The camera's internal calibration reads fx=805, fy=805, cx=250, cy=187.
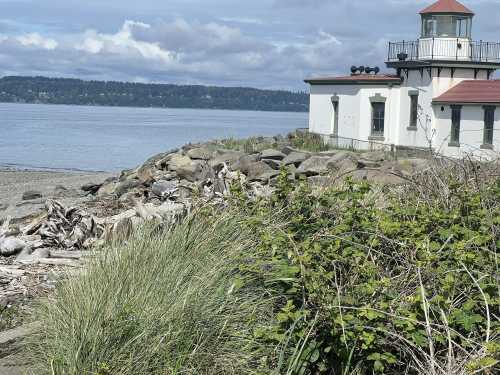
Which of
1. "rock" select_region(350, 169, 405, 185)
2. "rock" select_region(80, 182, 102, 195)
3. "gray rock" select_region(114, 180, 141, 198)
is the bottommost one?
"rock" select_region(80, 182, 102, 195)

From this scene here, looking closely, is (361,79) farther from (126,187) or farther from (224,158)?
(126,187)

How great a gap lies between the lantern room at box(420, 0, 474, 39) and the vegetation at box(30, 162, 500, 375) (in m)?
27.1

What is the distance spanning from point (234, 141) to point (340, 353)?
2439 cm

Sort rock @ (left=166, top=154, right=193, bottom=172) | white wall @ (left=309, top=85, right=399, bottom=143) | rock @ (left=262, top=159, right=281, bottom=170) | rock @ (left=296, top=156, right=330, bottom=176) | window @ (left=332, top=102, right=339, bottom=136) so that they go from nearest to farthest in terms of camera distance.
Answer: rock @ (left=296, top=156, right=330, bottom=176), rock @ (left=262, top=159, right=281, bottom=170), rock @ (left=166, top=154, right=193, bottom=172), white wall @ (left=309, top=85, right=399, bottom=143), window @ (left=332, top=102, right=339, bottom=136)

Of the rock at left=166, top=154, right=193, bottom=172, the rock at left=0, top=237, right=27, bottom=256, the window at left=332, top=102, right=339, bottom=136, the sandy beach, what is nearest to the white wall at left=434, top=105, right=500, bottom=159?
the window at left=332, top=102, right=339, bottom=136

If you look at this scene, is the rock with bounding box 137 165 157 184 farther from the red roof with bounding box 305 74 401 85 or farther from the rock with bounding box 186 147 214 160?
the red roof with bounding box 305 74 401 85

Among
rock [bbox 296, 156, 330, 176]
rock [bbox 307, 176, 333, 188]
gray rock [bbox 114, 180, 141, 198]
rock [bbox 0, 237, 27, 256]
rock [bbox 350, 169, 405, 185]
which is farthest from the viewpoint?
gray rock [bbox 114, 180, 141, 198]

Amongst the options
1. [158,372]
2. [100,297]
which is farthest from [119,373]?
[100,297]

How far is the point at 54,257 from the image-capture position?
9820 mm

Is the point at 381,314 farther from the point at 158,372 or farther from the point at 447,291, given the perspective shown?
the point at 158,372

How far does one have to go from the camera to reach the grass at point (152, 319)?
5.36m

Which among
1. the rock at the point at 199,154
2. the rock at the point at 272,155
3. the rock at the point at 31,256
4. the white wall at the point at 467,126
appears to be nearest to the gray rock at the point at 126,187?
the rock at the point at 199,154

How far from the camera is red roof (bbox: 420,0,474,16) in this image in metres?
32.6

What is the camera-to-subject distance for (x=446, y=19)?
A: 1292 inches
